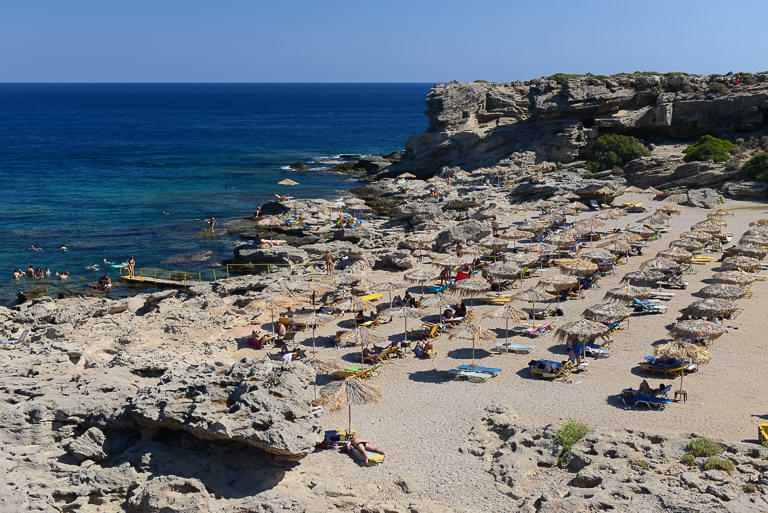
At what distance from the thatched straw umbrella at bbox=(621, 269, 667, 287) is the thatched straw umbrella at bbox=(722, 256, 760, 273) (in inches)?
153

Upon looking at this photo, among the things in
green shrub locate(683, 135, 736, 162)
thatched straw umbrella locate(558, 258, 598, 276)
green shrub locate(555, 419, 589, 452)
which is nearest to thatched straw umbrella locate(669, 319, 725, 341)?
green shrub locate(555, 419, 589, 452)

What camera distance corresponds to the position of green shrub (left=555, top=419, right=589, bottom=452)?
53.0 ft

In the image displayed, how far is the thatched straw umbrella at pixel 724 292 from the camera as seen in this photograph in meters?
25.4

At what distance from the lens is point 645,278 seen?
91.4 feet

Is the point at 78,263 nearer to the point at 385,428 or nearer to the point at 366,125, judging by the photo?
the point at 385,428

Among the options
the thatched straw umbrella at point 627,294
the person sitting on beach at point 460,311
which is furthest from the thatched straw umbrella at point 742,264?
the person sitting on beach at point 460,311

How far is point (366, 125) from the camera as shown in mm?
136000

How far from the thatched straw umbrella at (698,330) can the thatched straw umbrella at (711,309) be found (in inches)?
71.1

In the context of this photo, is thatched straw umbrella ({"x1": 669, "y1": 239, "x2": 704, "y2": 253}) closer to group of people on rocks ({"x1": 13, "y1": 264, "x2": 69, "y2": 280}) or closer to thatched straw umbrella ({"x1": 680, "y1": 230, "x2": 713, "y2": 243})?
thatched straw umbrella ({"x1": 680, "y1": 230, "x2": 713, "y2": 243})

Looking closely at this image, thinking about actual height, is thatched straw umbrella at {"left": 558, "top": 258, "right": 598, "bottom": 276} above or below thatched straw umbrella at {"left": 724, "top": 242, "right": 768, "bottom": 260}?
below

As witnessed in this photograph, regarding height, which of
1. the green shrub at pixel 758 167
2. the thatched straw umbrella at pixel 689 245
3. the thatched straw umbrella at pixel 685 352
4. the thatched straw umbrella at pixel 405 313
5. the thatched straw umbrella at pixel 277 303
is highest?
the green shrub at pixel 758 167

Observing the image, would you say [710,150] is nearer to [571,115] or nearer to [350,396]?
[571,115]

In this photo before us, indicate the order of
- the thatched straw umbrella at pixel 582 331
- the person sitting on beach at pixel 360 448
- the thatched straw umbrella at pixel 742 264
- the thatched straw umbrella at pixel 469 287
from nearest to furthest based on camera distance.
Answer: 1. the person sitting on beach at pixel 360 448
2. the thatched straw umbrella at pixel 582 331
3. the thatched straw umbrella at pixel 469 287
4. the thatched straw umbrella at pixel 742 264

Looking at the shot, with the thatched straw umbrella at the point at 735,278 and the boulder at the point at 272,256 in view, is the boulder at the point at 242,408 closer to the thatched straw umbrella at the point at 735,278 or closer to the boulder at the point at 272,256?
the thatched straw umbrella at the point at 735,278
